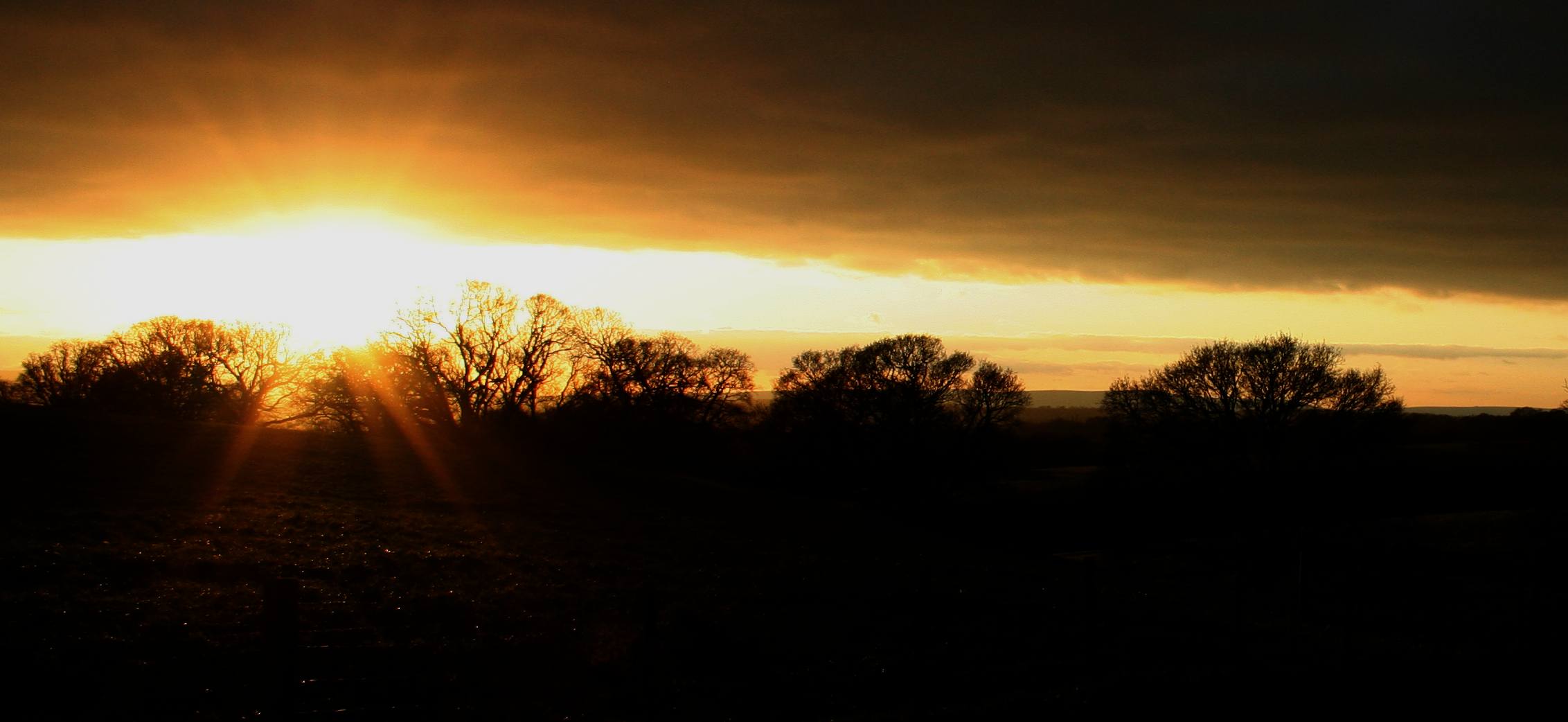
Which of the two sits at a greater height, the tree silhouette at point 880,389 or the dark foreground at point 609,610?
the tree silhouette at point 880,389

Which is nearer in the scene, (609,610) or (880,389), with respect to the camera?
(609,610)

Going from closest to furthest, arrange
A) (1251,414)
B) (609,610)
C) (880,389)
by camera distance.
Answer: (609,610)
(1251,414)
(880,389)

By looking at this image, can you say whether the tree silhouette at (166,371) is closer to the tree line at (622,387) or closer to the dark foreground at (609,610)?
the tree line at (622,387)

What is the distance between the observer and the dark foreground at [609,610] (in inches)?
439

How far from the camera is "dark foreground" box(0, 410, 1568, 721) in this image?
1114cm

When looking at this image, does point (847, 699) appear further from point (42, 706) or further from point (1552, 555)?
point (1552, 555)

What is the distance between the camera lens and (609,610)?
53.7 ft

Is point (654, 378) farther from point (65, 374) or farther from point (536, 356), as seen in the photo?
point (65, 374)

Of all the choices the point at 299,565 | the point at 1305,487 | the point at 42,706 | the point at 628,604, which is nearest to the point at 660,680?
the point at 628,604

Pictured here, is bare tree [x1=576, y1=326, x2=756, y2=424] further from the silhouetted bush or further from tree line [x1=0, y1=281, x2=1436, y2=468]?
the silhouetted bush

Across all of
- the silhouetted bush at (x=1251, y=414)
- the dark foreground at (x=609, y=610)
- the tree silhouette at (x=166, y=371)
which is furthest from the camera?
the tree silhouette at (x=166, y=371)

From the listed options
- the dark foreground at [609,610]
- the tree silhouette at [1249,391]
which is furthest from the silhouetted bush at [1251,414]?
the dark foreground at [609,610]

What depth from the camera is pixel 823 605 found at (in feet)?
58.3

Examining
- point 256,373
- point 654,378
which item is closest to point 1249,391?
point 654,378
